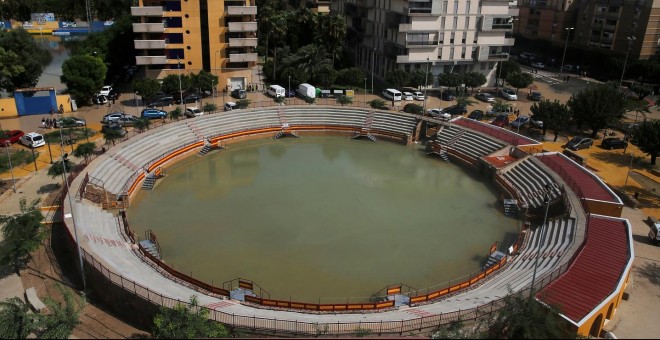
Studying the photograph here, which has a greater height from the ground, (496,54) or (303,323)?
(496,54)

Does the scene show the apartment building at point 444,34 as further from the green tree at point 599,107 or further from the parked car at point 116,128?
the parked car at point 116,128

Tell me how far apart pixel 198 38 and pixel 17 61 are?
67.2 ft

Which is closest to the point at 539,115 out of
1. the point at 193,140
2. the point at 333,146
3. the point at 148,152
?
the point at 333,146

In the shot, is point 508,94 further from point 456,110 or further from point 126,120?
point 126,120

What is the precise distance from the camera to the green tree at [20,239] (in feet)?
85.0

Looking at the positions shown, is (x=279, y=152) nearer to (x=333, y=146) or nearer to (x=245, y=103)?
(x=333, y=146)

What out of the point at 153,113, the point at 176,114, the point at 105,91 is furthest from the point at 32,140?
the point at 105,91

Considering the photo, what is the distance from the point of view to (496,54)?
6919cm

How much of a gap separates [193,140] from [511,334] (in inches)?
1507

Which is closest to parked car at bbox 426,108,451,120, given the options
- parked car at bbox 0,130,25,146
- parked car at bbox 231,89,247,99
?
parked car at bbox 231,89,247,99

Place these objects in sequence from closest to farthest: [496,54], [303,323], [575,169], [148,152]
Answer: [303,323], [575,169], [148,152], [496,54]

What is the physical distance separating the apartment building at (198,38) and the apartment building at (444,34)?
18520mm

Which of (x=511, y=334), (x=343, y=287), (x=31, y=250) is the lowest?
(x=343, y=287)

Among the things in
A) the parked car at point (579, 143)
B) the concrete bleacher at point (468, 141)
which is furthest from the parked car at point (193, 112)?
the parked car at point (579, 143)
